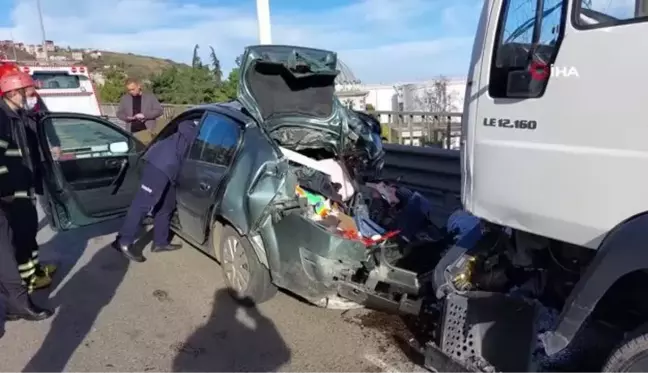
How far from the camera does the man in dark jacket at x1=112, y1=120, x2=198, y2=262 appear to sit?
5.11 meters

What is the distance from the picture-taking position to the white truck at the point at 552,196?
6.64ft

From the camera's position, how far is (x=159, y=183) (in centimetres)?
514

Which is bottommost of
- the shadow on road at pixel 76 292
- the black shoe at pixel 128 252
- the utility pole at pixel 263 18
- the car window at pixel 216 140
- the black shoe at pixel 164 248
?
the shadow on road at pixel 76 292

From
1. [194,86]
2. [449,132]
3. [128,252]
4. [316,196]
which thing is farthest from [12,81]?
[194,86]

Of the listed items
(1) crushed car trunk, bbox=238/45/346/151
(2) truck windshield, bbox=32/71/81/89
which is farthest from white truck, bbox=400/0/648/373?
(2) truck windshield, bbox=32/71/81/89

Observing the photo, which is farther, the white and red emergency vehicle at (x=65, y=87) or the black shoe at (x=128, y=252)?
the white and red emergency vehicle at (x=65, y=87)

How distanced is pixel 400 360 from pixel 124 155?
4.48 metres

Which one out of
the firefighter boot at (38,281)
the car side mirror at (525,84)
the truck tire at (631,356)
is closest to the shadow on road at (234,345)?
the firefighter boot at (38,281)

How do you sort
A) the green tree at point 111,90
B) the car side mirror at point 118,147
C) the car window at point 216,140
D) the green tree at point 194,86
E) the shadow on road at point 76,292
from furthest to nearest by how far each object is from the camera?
the green tree at point 111,90 < the green tree at point 194,86 < the car side mirror at point 118,147 < the car window at point 216,140 < the shadow on road at point 76,292

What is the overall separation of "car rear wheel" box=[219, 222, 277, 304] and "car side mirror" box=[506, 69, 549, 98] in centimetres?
236

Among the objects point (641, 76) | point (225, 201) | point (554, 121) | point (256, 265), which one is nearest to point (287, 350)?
point (256, 265)

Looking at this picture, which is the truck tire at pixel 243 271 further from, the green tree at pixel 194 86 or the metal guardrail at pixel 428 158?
the green tree at pixel 194 86

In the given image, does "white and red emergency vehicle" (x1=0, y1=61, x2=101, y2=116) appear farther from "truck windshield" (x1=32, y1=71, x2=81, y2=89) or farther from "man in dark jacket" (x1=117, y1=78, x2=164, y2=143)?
"man in dark jacket" (x1=117, y1=78, x2=164, y2=143)

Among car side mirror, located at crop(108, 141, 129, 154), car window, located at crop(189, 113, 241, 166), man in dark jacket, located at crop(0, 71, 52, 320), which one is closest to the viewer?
man in dark jacket, located at crop(0, 71, 52, 320)
